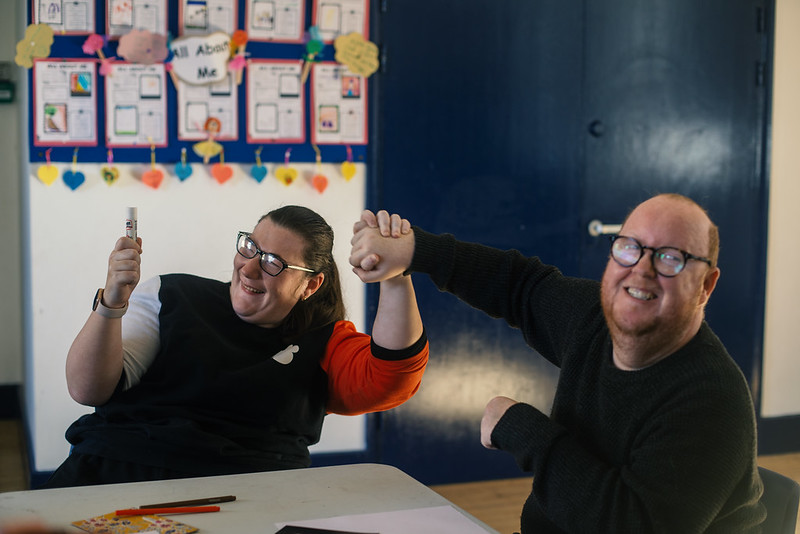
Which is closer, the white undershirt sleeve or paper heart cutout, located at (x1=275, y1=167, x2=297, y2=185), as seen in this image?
the white undershirt sleeve

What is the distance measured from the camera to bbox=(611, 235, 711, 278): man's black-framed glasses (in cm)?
126

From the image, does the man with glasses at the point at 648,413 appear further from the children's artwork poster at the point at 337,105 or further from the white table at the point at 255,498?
the children's artwork poster at the point at 337,105

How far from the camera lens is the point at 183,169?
2902 millimetres

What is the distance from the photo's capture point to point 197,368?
1.71 meters

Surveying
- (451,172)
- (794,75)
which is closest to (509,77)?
(451,172)

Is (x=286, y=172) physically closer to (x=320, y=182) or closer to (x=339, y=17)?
(x=320, y=182)

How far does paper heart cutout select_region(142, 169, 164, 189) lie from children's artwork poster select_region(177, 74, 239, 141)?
0.15m

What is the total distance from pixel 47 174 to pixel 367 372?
5.32ft

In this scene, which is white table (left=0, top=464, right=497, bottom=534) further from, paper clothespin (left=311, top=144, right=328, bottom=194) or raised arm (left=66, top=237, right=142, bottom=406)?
paper clothespin (left=311, top=144, right=328, bottom=194)

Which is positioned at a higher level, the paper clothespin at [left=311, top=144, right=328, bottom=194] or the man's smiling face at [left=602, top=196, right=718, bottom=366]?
the paper clothespin at [left=311, top=144, right=328, bottom=194]

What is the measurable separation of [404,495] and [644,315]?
50 centimetres

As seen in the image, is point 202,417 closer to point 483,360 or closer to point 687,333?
point 687,333

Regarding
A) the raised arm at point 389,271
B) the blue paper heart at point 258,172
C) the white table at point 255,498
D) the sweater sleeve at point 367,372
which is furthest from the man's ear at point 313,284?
the blue paper heart at point 258,172

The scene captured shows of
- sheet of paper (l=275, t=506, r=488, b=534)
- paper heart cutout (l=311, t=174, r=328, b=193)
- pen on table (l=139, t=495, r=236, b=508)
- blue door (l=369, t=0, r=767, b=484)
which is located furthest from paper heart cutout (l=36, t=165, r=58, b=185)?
sheet of paper (l=275, t=506, r=488, b=534)
